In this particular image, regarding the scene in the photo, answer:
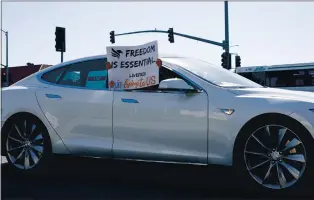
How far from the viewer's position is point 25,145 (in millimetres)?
5246

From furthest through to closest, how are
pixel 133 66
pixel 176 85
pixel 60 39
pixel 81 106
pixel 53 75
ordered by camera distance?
pixel 60 39 < pixel 53 75 < pixel 133 66 < pixel 81 106 < pixel 176 85

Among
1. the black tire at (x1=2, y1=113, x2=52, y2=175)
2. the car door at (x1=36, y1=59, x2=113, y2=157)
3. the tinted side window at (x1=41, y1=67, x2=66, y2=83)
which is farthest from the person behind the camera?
the tinted side window at (x1=41, y1=67, x2=66, y2=83)

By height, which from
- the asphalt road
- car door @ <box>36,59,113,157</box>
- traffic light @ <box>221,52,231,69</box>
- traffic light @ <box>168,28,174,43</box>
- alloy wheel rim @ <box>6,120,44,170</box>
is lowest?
the asphalt road

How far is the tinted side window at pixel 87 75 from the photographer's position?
5141mm


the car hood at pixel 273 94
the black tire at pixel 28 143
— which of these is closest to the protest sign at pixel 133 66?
the car hood at pixel 273 94

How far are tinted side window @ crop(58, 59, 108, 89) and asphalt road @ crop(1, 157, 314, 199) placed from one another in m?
1.15

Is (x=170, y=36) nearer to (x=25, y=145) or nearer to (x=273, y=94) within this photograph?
(x=25, y=145)

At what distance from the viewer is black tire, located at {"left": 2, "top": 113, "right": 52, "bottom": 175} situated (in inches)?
202

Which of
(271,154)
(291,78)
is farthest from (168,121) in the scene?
(291,78)

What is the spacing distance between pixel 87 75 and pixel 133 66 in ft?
2.00

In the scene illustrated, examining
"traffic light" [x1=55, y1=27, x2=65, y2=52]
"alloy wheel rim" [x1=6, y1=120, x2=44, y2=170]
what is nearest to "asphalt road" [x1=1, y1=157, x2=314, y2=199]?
"alloy wheel rim" [x1=6, y1=120, x2=44, y2=170]

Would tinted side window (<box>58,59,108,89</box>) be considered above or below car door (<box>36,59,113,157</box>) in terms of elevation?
above

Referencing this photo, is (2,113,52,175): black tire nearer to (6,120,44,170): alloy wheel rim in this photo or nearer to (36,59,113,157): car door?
(6,120,44,170): alloy wheel rim

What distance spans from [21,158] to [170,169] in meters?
1.92
